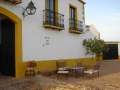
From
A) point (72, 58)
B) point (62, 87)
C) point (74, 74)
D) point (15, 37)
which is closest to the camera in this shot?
point (62, 87)

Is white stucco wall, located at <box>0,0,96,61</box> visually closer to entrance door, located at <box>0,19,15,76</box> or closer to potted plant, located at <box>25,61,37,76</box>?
potted plant, located at <box>25,61,37,76</box>

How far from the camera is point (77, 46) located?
2058cm

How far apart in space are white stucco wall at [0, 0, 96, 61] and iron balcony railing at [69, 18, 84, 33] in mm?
424

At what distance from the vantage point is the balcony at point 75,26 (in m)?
19.2

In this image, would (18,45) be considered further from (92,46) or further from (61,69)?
(92,46)

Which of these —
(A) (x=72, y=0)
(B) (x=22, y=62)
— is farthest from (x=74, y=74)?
(A) (x=72, y=0)

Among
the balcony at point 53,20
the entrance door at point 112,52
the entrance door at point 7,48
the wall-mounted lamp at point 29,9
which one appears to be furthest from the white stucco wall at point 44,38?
the entrance door at point 112,52

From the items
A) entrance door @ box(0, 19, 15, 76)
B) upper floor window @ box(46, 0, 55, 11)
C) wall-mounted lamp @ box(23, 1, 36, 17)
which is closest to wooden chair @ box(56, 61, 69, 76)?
entrance door @ box(0, 19, 15, 76)

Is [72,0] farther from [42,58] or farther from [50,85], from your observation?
[50,85]

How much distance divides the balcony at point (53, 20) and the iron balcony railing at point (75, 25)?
5.34ft

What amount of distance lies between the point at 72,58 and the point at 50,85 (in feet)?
28.2

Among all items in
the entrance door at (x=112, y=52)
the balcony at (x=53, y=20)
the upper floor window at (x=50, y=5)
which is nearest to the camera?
the balcony at (x=53, y=20)

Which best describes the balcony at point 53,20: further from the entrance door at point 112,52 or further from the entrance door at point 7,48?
the entrance door at point 112,52

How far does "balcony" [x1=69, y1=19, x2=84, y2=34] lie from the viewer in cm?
1921
